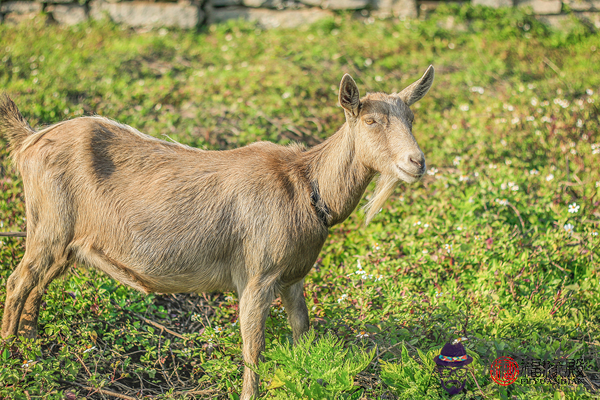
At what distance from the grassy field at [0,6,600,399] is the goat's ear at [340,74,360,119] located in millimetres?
1330

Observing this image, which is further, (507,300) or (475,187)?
(475,187)

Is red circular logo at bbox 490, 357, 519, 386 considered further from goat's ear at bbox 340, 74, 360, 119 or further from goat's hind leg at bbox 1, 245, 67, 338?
goat's hind leg at bbox 1, 245, 67, 338

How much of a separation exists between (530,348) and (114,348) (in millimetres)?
2775

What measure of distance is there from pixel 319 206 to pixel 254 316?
2.53 feet

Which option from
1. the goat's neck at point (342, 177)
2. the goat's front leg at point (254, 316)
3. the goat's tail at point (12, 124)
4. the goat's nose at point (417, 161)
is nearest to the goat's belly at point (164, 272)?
the goat's front leg at point (254, 316)

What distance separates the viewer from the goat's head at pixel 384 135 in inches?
112

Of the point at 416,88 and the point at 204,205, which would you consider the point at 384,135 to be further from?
the point at 204,205

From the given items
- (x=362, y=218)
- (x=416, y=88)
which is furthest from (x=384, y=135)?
(x=362, y=218)

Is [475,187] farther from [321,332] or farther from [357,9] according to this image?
[357,9]

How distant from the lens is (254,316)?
9.82 feet

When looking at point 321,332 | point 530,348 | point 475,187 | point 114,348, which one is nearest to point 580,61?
point 475,187

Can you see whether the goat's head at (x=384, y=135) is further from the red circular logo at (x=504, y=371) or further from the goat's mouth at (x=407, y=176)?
the red circular logo at (x=504, y=371)

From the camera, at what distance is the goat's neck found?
3.11 meters

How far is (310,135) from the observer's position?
227 inches
